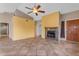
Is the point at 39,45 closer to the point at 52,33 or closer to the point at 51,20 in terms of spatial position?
the point at 52,33

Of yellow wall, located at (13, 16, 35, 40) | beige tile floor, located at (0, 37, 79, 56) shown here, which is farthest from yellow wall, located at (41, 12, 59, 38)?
yellow wall, located at (13, 16, 35, 40)

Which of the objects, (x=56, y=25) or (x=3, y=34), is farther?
(x=56, y=25)

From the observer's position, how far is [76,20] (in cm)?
447

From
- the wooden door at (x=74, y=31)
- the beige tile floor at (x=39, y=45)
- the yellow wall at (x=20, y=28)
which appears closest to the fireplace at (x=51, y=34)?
the beige tile floor at (x=39, y=45)

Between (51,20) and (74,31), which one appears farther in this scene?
(51,20)

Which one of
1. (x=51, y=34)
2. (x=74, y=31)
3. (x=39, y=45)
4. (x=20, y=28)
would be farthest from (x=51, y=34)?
(x=20, y=28)

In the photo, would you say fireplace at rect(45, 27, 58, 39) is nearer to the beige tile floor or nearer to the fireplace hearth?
the fireplace hearth

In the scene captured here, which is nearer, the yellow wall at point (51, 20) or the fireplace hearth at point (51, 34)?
the fireplace hearth at point (51, 34)

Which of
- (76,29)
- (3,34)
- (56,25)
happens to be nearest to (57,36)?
(56,25)

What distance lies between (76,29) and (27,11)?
6.00 ft

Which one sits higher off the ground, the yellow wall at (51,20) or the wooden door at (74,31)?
the yellow wall at (51,20)

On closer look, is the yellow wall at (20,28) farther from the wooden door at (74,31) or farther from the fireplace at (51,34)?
the wooden door at (74,31)

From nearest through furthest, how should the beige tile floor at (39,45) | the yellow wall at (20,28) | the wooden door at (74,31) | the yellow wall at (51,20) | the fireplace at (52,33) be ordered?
the wooden door at (74,31) → the beige tile floor at (39,45) → the fireplace at (52,33) → the yellow wall at (51,20) → the yellow wall at (20,28)

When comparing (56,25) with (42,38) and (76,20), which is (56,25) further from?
(76,20)
